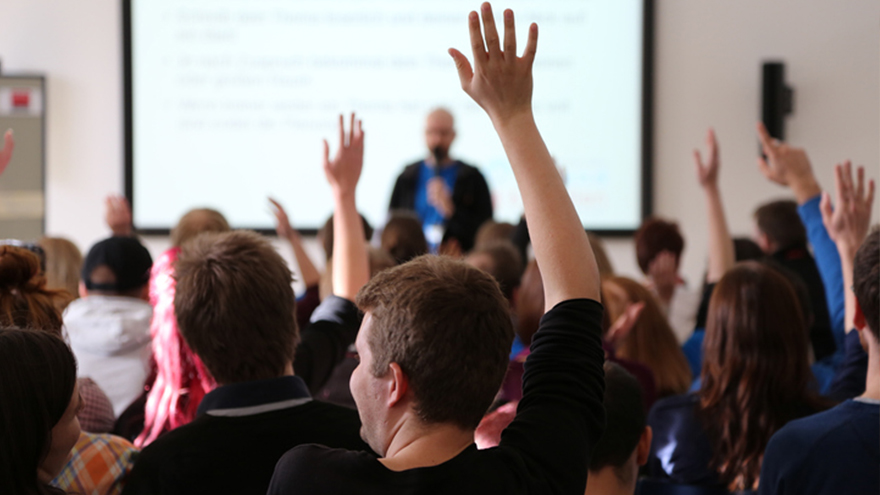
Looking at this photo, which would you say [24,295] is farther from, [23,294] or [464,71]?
[464,71]

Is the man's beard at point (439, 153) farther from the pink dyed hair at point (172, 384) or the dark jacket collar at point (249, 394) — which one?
the dark jacket collar at point (249, 394)

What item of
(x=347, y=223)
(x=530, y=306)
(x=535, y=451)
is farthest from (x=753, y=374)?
(x=535, y=451)

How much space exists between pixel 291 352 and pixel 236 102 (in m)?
4.79

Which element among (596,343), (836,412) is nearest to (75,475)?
(596,343)

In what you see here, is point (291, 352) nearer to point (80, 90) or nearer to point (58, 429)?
point (58, 429)

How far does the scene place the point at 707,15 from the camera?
5.94m

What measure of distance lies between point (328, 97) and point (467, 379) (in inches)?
205

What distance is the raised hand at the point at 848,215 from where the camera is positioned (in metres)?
1.87

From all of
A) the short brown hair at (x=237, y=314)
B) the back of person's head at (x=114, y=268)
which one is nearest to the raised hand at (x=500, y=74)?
the short brown hair at (x=237, y=314)

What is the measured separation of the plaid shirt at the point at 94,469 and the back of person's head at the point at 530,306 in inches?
48.1

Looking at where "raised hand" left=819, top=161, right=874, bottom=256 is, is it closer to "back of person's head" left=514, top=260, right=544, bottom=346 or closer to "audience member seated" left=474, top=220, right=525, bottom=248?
"back of person's head" left=514, top=260, right=544, bottom=346

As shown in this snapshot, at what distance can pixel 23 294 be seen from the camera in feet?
4.89

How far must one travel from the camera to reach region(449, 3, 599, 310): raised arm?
1008 millimetres

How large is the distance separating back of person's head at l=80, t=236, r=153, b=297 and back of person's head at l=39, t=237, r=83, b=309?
65 centimetres
